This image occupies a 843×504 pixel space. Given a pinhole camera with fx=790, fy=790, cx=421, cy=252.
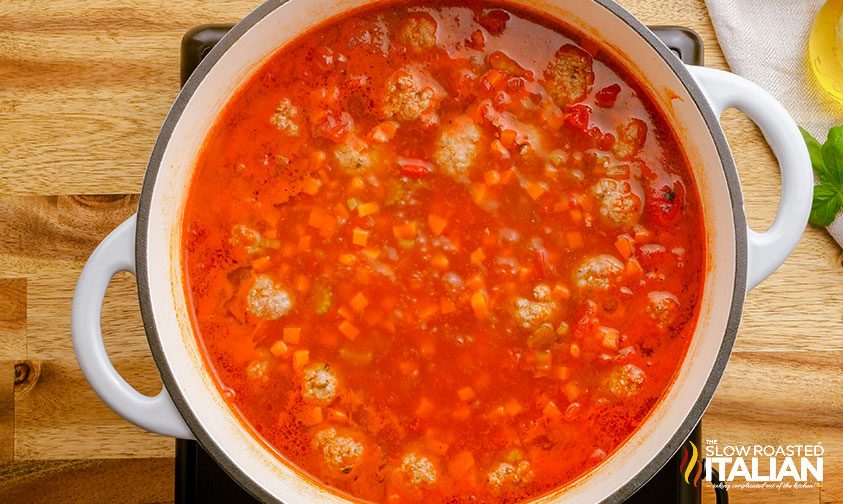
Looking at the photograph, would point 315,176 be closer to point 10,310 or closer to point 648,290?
point 648,290

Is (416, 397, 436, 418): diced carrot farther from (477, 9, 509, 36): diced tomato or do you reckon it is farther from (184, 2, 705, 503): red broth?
(477, 9, 509, 36): diced tomato

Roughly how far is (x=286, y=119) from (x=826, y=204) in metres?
1.69

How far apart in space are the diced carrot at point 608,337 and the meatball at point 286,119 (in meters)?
1.03

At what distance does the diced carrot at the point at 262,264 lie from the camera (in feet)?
7.37

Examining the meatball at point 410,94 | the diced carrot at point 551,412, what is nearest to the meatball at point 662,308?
the diced carrot at point 551,412

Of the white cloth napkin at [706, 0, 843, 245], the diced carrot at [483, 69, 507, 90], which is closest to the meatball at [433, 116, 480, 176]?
the diced carrot at [483, 69, 507, 90]

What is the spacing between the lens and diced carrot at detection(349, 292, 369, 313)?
7.34 ft

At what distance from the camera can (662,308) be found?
225 centimetres

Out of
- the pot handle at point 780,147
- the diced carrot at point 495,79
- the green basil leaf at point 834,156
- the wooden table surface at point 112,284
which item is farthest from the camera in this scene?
the wooden table surface at point 112,284

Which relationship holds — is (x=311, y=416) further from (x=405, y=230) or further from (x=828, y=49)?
(x=828, y=49)

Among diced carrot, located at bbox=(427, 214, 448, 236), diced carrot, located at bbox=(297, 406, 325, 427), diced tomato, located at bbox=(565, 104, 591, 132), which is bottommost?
diced carrot, located at bbox=(297, 406, 325, 427)

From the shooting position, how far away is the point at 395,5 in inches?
88.7

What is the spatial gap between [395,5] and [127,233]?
3.21 ft

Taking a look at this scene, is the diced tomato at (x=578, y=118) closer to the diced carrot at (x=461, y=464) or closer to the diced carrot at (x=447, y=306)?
the diced carrot at (x=447, y=306)
